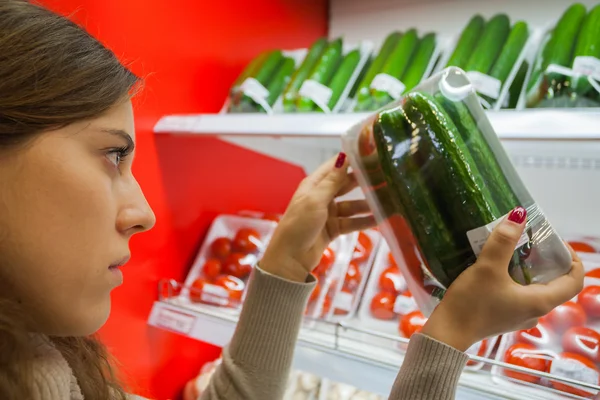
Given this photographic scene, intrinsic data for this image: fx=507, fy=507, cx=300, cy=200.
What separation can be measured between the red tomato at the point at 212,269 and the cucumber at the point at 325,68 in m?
0.55

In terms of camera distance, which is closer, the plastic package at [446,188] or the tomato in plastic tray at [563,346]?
the plastic package at [446,188]

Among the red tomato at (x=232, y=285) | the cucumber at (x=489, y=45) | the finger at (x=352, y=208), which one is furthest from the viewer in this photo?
the red tomato at (x=232, y=285)

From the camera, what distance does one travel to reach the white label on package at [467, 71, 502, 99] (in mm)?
1121

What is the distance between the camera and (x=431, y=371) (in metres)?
0.67

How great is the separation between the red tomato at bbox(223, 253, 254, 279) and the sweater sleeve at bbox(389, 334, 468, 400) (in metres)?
0.89

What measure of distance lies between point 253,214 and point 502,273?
1.15 meters

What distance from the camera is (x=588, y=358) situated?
3.15 feet

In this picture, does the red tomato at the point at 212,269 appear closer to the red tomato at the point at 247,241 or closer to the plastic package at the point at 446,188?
the red tomato at the point at 247,241

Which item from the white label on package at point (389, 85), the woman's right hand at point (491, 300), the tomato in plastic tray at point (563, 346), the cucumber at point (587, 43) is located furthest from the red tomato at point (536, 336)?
the white label on package at point (389, 85)

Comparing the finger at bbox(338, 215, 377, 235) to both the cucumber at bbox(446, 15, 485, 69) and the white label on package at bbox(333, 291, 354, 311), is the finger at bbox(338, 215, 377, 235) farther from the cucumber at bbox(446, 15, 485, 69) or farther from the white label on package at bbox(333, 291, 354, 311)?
the cucumber at bbox(446, 15, 485, 69)

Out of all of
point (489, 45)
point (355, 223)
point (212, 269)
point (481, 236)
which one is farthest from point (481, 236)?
point (212, 269)

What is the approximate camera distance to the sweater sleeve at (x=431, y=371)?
672 millimetres

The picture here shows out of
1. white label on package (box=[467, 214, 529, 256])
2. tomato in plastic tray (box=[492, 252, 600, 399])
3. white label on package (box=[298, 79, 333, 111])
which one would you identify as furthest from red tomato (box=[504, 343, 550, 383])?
white label on package (box=[298, 79, 333, 111])

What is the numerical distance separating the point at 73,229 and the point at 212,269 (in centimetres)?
98
